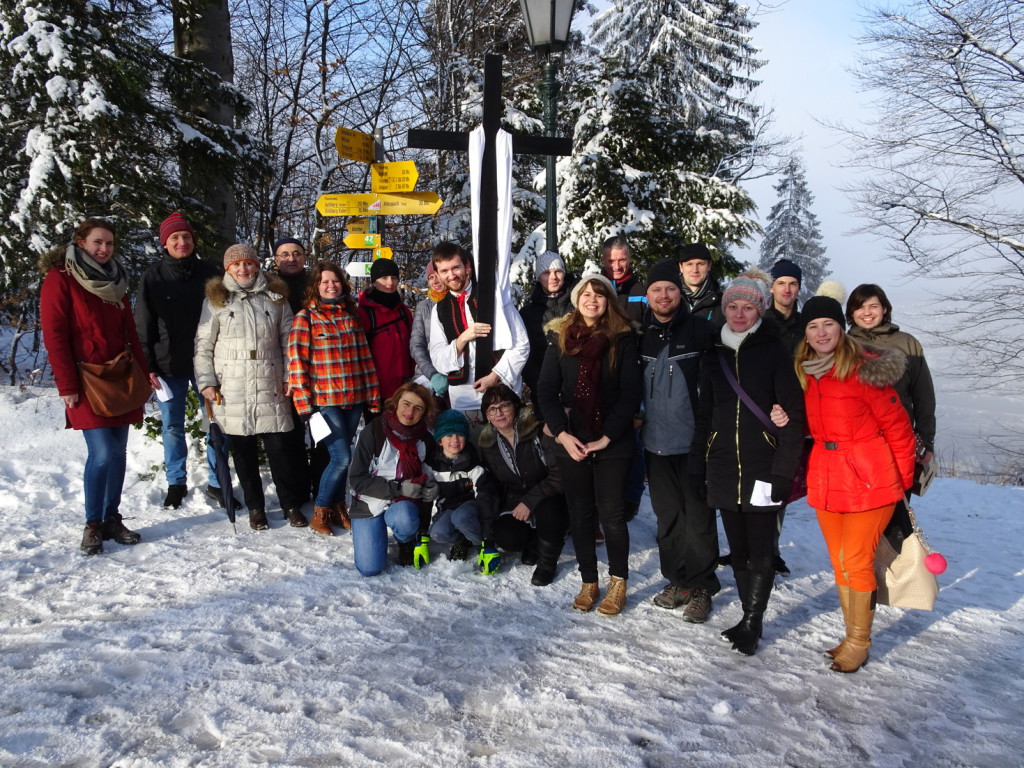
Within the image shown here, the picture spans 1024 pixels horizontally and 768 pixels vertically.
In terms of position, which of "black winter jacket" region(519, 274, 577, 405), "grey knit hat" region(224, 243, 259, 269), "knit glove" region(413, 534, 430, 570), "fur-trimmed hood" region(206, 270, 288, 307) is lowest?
"knit glove" region(413, 534, 430, 570)

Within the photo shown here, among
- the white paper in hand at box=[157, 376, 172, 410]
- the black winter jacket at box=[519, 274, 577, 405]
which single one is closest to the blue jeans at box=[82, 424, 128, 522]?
the white paper in hand at box=[157, 376, 172, 410]

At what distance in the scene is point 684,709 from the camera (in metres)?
2.82

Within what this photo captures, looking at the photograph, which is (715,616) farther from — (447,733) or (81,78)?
(81,78)

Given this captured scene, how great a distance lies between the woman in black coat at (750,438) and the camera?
3.25m

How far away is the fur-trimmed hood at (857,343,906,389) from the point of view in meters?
3.05

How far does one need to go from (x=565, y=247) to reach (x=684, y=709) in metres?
9.32

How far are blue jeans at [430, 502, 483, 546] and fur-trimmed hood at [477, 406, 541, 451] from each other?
0.43 metres

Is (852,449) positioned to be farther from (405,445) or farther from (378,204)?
(378,204)

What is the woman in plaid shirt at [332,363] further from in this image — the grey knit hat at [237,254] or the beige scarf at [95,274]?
the beige scarf at [95,274]

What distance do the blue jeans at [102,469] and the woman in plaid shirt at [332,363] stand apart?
1.20 m

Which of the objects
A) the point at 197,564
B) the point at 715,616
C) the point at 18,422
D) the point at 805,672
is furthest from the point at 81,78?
the point at 805,672

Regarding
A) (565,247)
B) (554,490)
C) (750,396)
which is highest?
(565,247)

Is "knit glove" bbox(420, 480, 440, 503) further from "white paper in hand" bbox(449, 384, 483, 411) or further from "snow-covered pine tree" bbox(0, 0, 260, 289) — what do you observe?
"snow-covered pine tree" bbox(0, 0, 260, 289)

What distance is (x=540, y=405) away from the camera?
3842mm
